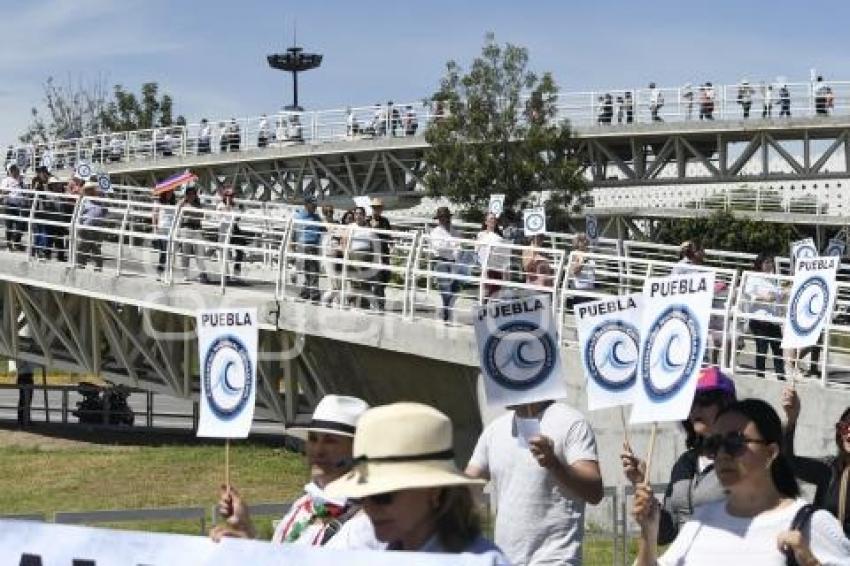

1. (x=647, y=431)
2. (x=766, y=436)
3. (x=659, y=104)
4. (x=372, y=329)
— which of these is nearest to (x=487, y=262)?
(x=372, y=329)

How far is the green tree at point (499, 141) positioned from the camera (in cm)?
4909

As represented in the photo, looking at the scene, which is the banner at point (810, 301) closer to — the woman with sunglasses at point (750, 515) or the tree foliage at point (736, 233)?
the woman with sunglasses at point (750, 515)

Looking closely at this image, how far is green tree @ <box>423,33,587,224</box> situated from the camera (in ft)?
161

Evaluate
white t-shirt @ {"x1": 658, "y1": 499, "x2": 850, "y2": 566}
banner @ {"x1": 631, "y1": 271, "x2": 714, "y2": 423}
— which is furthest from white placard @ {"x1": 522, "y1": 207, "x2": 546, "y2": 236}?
white t-shirt @ {"x1": 658, "y1": 499, "x2": 850, "y2": 566}

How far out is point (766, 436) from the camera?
19.0ft

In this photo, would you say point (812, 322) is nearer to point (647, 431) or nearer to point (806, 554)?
point (647, 431)

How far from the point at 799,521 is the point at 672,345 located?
57.0 inches

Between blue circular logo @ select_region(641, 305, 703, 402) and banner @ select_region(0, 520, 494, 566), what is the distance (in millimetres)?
2286

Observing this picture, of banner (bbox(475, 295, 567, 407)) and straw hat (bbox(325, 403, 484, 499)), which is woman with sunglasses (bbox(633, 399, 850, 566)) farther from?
banner (bbox(475, 295, 567, 407))

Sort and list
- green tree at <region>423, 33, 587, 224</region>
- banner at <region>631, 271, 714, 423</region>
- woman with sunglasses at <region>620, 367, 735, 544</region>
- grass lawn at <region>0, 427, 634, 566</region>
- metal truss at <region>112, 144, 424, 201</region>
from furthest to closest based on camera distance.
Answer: metal truss at <region>112, 144, 424, 201</region>
green tree at <region>423, 33, 587, 224</region>
grass lawn at <region>0, 427, 634, 566</region>
woman with sunglasses at <region>620, 367, 735, 544</region>
banner at <region>631, 271, 714, 423</region>

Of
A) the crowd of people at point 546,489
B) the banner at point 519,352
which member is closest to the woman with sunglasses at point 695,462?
the crowd of people at point 546,489

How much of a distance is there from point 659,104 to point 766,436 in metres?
47.7

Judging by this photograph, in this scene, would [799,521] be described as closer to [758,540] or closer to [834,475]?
[758,540]

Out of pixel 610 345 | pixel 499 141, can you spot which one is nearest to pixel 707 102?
pixel 499 141
